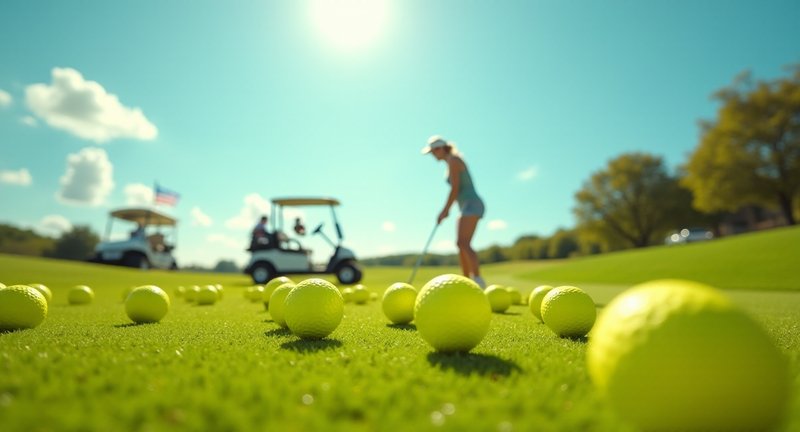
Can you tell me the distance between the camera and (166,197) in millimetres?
24875

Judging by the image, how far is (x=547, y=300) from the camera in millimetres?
4121

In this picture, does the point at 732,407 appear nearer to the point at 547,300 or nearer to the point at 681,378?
the point at 681,378

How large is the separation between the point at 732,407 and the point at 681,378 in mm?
190

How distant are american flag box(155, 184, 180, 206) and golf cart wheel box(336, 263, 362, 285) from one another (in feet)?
50.1

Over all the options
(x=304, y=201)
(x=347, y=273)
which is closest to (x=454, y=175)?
(x=347, y=273)

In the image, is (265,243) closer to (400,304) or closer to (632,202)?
(400,304)

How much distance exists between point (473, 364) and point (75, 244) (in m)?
84.1

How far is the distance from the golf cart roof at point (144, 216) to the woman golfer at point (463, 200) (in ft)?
61.6

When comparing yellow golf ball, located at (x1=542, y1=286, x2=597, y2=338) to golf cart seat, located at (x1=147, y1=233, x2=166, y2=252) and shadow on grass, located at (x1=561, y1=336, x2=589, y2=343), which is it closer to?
shadow on grass, located at (x1=561, y1=336, x2=589, y2=343)

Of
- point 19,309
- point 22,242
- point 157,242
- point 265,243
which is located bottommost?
point 19,309

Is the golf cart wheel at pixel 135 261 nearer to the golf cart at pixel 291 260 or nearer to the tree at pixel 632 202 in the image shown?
the golf cart at pixel 291 260

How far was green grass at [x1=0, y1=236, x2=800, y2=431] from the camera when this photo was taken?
1543 mm

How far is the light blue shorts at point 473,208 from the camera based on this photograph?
27.8ft

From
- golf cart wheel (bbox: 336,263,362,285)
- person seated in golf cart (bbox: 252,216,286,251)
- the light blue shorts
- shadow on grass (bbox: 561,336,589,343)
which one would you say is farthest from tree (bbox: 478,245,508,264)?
Result: shadow on grass (bbox: 561,336,589,343)
